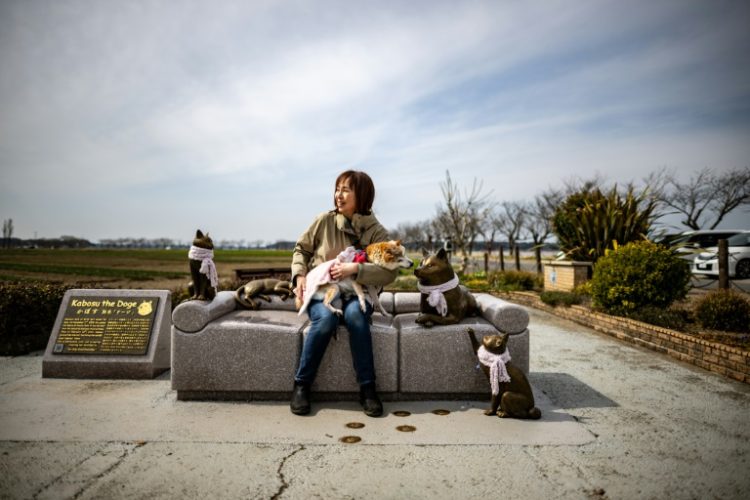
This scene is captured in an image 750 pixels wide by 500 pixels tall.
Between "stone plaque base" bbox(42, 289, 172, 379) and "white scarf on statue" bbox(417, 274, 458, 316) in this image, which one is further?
"stone plaque base" bbox(42, 289, 172, 379)

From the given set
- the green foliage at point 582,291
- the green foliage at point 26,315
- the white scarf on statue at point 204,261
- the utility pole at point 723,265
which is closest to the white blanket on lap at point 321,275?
the white scarf on statue at point 204,261

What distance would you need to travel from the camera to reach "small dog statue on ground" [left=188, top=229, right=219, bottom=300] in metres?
3.91

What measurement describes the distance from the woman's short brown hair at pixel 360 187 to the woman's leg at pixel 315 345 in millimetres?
1090

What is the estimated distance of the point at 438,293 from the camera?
361 centimetres

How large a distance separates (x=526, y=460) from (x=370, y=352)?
135 cm

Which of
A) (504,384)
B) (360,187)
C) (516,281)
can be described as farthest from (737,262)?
(360,187)

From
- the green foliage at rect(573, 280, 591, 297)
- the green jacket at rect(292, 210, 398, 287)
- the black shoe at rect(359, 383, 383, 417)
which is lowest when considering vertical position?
the black shoe at rect(359, 383, 383, 417)

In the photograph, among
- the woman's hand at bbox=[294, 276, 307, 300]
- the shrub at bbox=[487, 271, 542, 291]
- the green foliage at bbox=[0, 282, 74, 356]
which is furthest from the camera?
the shrub at bbox=[487, 271, 542, 291]

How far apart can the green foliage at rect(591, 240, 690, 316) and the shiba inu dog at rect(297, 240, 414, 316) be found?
4663 millimetres

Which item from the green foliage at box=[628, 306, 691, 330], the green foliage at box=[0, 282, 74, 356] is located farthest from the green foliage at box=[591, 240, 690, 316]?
the green foliage at box=[0, 282, 74, 356]

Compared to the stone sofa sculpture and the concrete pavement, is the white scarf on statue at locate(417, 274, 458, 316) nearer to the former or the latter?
the stone sofa sculpture

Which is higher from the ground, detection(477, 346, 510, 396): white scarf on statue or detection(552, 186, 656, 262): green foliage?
detection(552, 186, 656, 262): green foliage

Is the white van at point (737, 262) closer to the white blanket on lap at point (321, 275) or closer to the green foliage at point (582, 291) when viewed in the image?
the green foliage at point (582, 291)

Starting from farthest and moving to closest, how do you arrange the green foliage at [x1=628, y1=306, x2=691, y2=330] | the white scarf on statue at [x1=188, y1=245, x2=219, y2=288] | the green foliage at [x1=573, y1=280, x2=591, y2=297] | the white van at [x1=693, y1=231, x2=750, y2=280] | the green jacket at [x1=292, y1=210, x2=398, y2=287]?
1. the white van at [x1=693, y1=231, x2=750, y2=280]
2. the green foliage at [x1=573, y1=280, x2=591, y2=297]
3. the green foliage at [x1=628, y1=306, x2=691, y2=330]
4. the white scarf on statue at [x1=188, y1=245, x2=219, y2=288]
5. the green jacket at [x1=292, y1=210, x2=398, y2=287]
